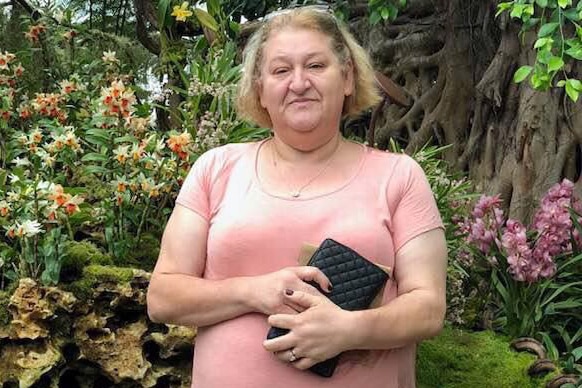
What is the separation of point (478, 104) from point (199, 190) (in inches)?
126

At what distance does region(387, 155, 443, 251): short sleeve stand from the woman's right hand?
0.19m

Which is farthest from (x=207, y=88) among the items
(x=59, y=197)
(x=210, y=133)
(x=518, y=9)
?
(x=518, y=9)

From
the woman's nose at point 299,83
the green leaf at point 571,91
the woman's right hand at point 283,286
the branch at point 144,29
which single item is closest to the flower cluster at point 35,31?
the branch at point 144,29

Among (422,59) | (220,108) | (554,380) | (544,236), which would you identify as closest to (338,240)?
(554,380)

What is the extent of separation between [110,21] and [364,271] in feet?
13.8

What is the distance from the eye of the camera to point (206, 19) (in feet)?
12.4

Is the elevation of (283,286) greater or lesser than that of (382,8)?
lesser

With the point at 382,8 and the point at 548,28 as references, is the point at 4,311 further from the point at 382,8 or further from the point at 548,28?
the point at 382,8

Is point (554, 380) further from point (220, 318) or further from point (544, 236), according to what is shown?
point (220, 318)

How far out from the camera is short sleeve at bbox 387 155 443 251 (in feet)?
5.74

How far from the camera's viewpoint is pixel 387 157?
6.08 feet

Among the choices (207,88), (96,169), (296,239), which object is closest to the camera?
(296,239)

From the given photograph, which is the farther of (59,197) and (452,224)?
(452,224)

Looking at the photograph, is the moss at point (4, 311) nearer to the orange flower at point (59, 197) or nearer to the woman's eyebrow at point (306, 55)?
the orange flower at point (59, 197)
